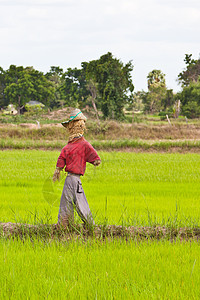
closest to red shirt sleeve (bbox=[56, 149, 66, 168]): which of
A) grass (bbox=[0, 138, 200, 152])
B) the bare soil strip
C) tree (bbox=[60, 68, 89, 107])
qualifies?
the bare soil strip

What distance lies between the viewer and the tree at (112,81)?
102 ft

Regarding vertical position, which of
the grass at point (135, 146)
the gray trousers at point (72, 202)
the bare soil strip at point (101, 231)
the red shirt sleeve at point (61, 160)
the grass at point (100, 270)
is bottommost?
the grass at point (135, 146)

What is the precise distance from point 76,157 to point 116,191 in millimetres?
3574

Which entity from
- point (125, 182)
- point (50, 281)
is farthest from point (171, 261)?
point (125, 182)

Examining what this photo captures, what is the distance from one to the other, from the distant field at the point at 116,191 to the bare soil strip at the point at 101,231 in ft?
0.50

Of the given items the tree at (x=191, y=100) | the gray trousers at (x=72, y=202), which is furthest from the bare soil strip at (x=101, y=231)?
the tree at (x=191, y=100)

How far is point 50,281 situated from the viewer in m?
2.18

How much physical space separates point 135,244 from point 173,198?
3525 millimetres

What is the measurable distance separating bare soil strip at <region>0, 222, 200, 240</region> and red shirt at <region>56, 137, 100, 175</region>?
634mm

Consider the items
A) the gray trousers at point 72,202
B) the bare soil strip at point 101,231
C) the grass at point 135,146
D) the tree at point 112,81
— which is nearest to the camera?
the bare soil strip at point 101,231

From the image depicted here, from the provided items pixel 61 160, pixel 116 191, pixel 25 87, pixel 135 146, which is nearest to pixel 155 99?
pixel 25 87

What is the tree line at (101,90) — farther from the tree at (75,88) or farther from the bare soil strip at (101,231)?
the bare soil strip at (101,231)

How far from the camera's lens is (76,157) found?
3789mm

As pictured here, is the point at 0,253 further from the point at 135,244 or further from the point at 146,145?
the point at 146,145
